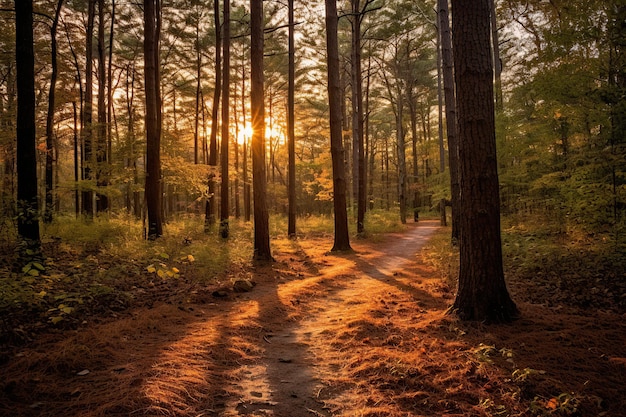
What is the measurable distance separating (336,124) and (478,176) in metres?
7.94

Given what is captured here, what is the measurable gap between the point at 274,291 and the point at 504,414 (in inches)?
187

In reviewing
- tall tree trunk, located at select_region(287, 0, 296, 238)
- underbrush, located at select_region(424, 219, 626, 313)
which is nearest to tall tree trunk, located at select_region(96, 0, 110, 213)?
tall tree trunk, located at select_region(287, 0, 296, 238)

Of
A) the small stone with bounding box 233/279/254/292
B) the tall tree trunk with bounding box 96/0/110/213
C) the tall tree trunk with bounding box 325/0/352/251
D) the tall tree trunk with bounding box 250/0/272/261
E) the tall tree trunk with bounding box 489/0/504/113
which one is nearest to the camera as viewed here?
the small stone with bounding box 233/279/254/292

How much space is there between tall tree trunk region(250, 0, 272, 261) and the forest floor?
3.84m

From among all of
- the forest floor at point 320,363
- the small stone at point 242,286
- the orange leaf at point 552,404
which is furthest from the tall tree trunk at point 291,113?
the orange leaf at point 552,404

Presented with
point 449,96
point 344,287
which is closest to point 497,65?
point 449,96

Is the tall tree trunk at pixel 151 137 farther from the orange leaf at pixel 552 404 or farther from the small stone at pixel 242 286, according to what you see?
the orange leaf at pixel 552 404

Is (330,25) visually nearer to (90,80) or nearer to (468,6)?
(468,6)

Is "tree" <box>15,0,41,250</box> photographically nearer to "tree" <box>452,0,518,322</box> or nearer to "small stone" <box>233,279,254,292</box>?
"small stone" <box>233,279,254,292</box>

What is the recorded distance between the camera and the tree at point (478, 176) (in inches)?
166

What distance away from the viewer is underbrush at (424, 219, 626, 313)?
4.97m

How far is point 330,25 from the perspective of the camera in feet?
37.3

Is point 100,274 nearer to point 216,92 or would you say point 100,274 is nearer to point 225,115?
point 225,115

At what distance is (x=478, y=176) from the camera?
168 inches
